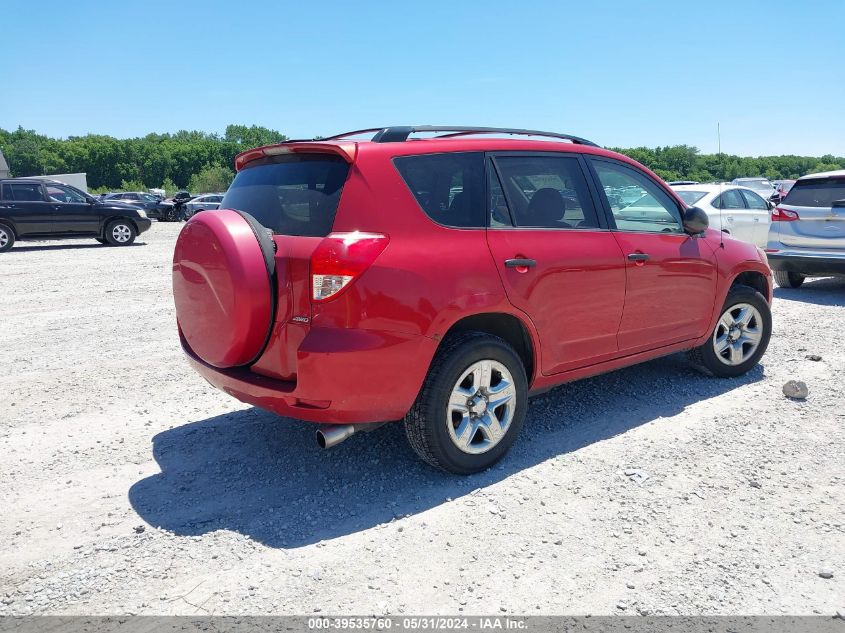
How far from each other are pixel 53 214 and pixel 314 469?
A: 16037 millimetres

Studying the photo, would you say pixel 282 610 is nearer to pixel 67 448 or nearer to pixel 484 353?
pixel 484 353

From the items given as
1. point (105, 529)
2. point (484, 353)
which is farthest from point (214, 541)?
point (484, 353)

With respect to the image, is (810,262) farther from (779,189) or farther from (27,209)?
(779,189)

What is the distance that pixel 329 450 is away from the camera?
160 inches

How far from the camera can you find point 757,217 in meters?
12.8

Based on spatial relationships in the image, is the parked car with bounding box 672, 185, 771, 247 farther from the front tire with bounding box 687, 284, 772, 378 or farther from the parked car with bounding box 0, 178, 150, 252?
the parked car with bounding box 0, 178, 150, 252

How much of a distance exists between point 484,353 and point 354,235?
3.17 feet

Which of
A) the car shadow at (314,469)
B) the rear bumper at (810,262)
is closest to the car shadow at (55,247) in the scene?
the car shadow at (314,469)

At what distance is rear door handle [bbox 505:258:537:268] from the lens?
3.62m

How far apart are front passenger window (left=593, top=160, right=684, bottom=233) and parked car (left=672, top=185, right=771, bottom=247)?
288 inches

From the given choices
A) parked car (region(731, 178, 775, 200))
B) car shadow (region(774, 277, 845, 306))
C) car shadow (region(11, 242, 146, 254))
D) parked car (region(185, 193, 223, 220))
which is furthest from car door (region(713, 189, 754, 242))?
parked car (region(185, 193, 223, 220))

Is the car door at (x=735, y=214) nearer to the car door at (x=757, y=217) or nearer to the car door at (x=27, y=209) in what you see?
the car door at (x=757, y=217)

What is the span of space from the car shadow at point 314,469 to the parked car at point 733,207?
7.70m

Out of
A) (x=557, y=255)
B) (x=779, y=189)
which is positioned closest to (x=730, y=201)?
(x=557, y=255)
